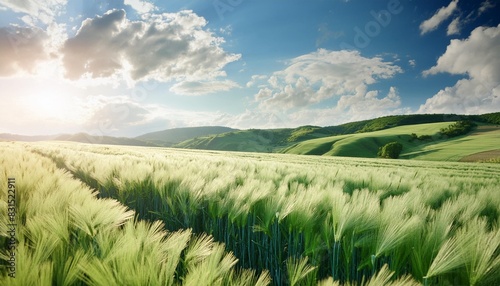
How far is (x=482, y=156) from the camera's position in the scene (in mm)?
43375

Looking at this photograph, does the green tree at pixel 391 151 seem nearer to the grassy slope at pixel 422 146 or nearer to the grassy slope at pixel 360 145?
the grassy slope at pixel 422 146

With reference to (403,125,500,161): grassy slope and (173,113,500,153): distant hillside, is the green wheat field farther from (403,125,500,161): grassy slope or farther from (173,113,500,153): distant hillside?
(173,113,500,153): distant hillside

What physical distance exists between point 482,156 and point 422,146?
69.2 feet

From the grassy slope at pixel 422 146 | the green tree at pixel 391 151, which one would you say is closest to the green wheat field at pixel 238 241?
the grassy slope at pixel 422 146

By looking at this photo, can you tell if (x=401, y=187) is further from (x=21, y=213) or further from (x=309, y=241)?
(x=21, y=213)

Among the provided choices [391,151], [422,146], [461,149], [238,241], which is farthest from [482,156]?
[238,241]

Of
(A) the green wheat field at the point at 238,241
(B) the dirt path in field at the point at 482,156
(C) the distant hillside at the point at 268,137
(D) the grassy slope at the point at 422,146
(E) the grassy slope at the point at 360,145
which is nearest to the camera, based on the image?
(A) the green wheat field at the point at 238,241

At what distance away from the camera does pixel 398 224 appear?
1.67 meters

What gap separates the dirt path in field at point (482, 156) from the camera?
139ft

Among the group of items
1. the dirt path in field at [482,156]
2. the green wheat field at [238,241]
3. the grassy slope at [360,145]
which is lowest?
the dirt path in field at [482,156]

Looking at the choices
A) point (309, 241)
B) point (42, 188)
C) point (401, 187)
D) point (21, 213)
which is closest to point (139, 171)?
point (42, 188)

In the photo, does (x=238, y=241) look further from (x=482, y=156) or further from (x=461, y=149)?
(x=461, y=149)

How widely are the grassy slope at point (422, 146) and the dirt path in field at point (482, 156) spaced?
4.12ft

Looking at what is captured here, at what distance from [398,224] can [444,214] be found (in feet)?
1.73
